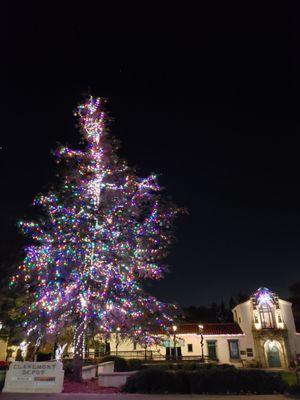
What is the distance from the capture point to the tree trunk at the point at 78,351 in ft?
48.9

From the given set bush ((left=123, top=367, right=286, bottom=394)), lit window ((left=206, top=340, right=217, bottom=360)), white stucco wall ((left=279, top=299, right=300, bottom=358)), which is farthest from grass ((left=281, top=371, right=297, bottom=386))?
white stucco wall ((left=279, top=299, right=300, bottom=358))

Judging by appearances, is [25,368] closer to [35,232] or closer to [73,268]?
[73,268]

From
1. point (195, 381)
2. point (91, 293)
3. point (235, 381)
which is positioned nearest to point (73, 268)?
point (91, 293)

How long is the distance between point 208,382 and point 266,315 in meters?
29.6

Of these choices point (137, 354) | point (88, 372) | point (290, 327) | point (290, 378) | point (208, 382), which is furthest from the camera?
point (290, 327)

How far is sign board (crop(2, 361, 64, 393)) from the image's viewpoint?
12.4 metres

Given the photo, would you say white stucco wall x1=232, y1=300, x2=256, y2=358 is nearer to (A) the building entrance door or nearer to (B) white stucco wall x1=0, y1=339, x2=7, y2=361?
(A) the building entrance door

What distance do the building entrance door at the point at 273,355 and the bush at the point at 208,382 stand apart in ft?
A: 88.7

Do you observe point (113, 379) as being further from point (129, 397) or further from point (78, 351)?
point (129, 397)

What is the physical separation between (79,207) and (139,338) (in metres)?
6.83

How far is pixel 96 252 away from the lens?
15867 mm

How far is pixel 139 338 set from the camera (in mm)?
15203

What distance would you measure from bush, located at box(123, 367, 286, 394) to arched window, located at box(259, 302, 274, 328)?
27807 millimetres

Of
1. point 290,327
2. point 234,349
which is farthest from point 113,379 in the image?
point 290,327
